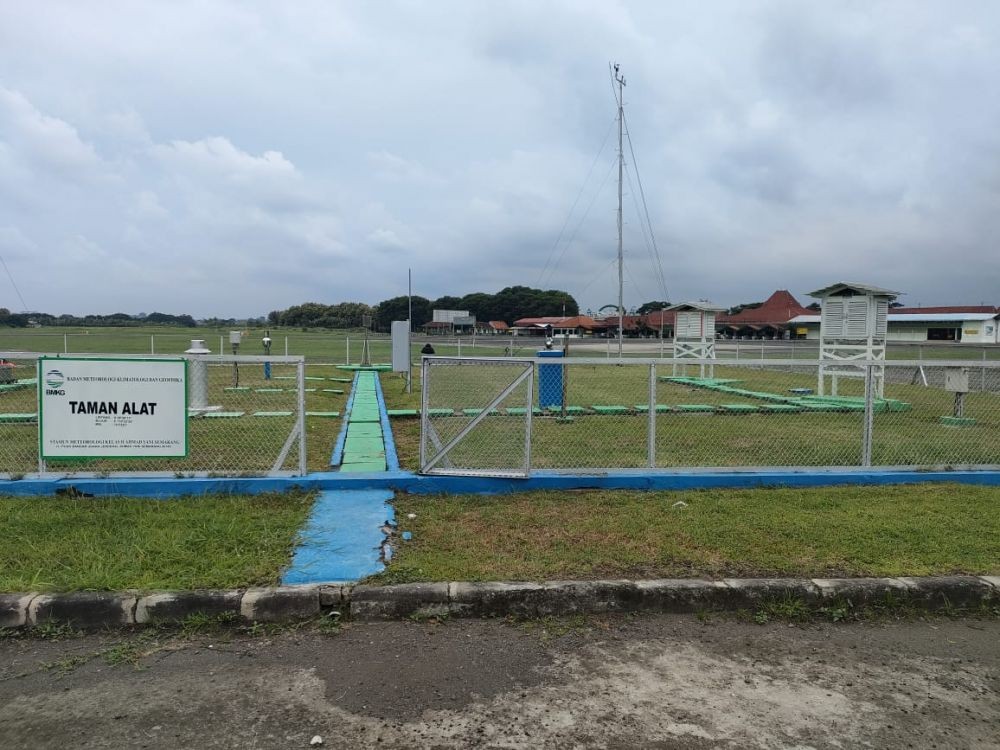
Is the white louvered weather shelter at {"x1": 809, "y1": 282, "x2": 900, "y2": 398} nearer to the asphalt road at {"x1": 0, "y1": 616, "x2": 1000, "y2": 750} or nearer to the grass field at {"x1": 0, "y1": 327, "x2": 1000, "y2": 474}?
the grass field at {"x1": 0, "y1": 327, "x2": 1000, "y2": 474}

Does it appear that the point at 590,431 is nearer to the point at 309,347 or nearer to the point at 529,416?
the point at 529,416

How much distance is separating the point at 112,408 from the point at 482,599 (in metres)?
4.36

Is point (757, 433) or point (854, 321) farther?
point (854, 321)

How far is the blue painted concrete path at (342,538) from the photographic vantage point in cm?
462

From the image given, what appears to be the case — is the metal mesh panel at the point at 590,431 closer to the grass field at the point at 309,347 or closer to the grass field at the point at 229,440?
the grass field at the point at 229,440

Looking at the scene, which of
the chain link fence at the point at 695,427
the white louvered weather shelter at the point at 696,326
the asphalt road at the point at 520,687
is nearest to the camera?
the asphalt road at the point at 520,687

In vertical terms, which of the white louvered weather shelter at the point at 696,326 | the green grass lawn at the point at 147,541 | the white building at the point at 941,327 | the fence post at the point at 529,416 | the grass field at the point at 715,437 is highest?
the white building at the point at 941,327

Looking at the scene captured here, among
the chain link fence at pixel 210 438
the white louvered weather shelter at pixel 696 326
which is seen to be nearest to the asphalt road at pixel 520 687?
the chain link fence at pixel 210 438

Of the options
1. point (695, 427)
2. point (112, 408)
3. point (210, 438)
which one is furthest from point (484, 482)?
point (695, 427)

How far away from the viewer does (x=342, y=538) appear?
17.5 feet

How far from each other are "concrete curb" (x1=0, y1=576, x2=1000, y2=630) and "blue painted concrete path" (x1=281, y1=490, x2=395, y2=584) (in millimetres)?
266

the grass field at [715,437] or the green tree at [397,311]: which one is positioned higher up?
the green tree at [397,311]

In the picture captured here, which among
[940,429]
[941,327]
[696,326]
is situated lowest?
[940,429]

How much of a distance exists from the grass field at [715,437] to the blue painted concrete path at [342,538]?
4.25 ft
